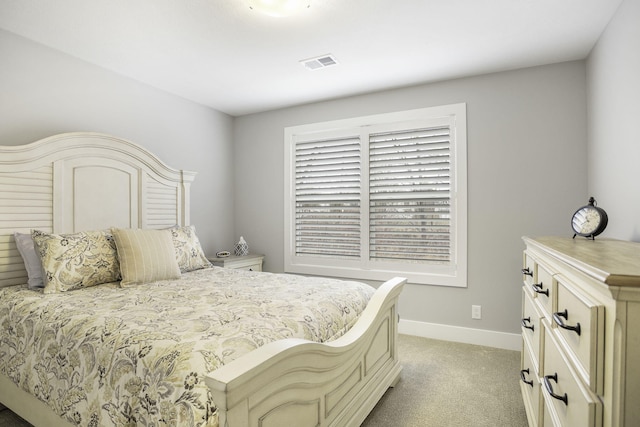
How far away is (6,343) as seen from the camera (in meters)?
Answer: 1.88

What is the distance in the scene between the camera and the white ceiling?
85.8 inches

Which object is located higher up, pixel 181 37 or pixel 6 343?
pixel 181 37

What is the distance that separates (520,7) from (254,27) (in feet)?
5.67

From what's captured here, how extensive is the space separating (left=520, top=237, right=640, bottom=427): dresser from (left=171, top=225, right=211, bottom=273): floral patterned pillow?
2501mm

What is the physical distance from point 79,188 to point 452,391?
10.5 ft

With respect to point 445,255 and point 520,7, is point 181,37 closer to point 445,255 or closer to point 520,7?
point 520,7

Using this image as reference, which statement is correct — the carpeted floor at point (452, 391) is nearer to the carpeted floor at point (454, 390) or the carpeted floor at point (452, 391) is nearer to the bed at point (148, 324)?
the carpeted floor at point (454, 390)

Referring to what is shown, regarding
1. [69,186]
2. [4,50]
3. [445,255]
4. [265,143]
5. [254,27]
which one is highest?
[254,27]

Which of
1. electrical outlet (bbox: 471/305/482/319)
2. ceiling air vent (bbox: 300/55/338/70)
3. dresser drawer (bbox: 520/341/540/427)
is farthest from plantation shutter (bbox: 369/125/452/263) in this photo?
dresser drawer (bbox: 520/341/540/427)

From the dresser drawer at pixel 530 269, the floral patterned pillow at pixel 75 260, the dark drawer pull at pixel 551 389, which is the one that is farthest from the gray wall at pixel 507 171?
the floral patterned pillow at pixel 75 260

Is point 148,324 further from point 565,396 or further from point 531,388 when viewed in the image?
point 531,388

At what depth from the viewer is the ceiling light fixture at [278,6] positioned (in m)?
2.03

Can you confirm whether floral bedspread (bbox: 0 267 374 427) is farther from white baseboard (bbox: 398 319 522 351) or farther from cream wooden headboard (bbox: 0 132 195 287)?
white baseboard (bbox: 398 319 522 351)

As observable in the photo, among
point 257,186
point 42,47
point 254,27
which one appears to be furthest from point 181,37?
point 257,186
